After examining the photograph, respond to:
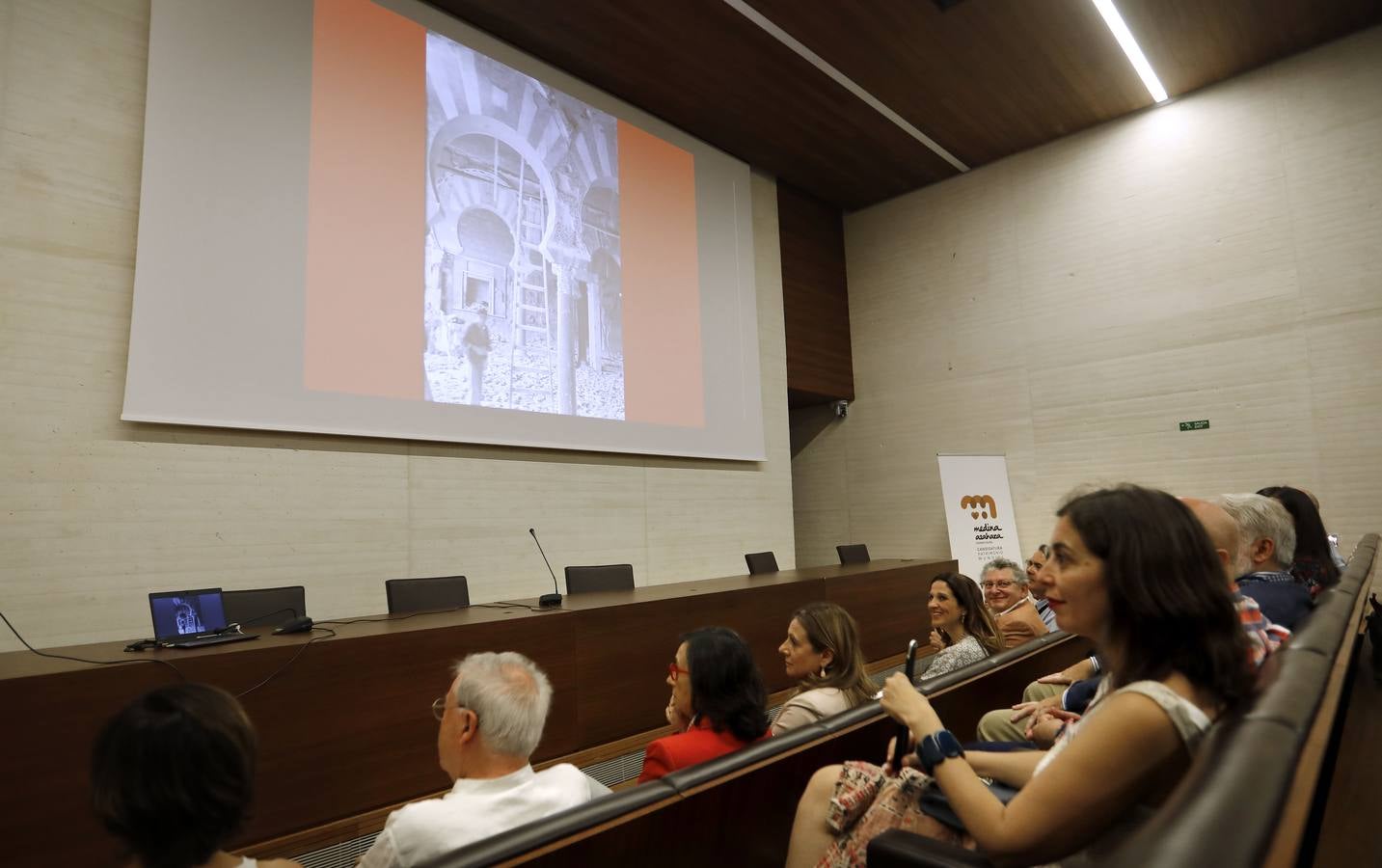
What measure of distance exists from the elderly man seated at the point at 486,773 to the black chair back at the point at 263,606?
1.96 m

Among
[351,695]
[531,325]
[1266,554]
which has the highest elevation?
[531,325]

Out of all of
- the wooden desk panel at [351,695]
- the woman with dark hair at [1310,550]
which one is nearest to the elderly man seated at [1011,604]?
the woman with dark hair at [1310,550]

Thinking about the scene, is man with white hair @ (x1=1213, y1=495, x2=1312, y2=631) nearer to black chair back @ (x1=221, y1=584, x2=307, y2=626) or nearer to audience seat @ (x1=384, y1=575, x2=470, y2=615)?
audience seat @ (x1=384, y1=575, x2=470, y2=615)

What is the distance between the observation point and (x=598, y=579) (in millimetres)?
4309

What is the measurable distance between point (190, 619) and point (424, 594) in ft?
3.46

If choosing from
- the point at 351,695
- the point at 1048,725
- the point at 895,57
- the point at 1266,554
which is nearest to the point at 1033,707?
the point at 1048,725

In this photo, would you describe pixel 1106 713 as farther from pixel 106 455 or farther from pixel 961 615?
pixel 106 455

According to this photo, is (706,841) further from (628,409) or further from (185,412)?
(628,409)

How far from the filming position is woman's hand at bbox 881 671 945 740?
1148mm

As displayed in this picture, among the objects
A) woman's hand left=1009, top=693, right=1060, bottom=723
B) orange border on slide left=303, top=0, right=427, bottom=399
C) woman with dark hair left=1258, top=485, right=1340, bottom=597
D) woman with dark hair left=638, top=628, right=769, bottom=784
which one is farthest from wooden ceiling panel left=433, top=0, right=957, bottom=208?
woman's hand left=1009, top=693, right=1060, bottom=723

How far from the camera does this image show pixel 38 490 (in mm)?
3422

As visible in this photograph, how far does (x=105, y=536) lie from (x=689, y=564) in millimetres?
3767

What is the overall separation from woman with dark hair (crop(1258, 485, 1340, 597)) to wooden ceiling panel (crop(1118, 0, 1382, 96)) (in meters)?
4.02

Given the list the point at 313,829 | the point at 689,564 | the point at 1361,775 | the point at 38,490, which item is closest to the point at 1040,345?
the point at 689,564
